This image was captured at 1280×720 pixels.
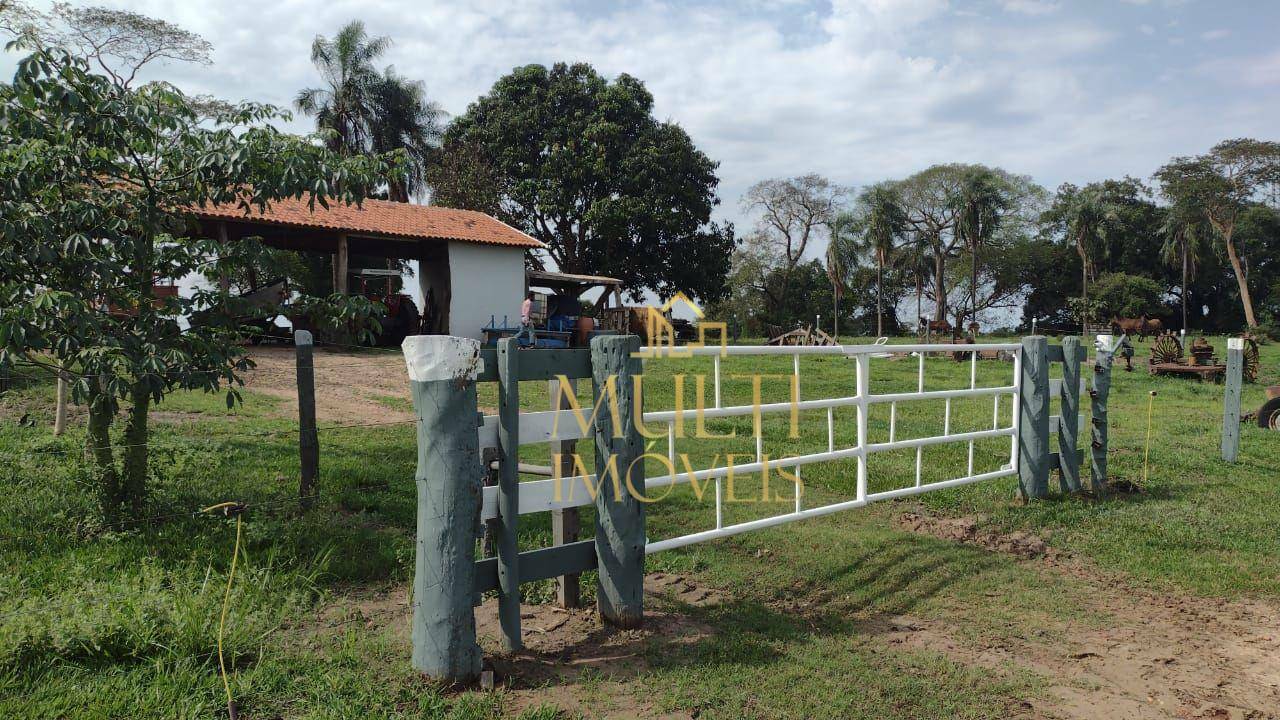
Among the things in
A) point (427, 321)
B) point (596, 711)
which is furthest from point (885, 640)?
point (427, 321)

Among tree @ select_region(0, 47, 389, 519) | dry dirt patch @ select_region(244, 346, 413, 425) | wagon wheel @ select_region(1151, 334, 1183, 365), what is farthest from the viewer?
wagon wheel @ select_region(1151, 334, 1183, 365)

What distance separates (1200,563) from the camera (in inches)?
193

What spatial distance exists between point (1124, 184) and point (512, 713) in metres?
56.3

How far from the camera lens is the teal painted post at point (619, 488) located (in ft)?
11.8

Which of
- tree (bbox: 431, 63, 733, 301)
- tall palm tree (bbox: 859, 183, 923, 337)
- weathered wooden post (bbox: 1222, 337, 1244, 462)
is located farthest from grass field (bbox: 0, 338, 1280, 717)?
tall palm tree (bbox: 859, 183, 923, 337)

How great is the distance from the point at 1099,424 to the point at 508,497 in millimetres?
5416

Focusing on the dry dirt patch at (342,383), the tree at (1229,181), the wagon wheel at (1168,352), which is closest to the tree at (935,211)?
the tree at (1229,181)

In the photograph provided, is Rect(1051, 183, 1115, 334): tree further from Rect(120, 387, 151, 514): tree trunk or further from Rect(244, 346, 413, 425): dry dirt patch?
Rect(120, 387, 151, 514): tree trunk

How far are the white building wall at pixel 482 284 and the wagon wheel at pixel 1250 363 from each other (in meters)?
17.7

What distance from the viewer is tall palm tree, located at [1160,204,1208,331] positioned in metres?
39.6

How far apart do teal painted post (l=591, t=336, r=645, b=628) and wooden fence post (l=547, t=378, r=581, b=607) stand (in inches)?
6.1

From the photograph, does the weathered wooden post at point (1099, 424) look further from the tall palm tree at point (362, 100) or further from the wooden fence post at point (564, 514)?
the tall palm tree at point (362, 100)

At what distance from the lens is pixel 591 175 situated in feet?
95.1

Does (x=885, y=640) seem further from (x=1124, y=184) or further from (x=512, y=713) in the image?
(x=1124, y=184)
